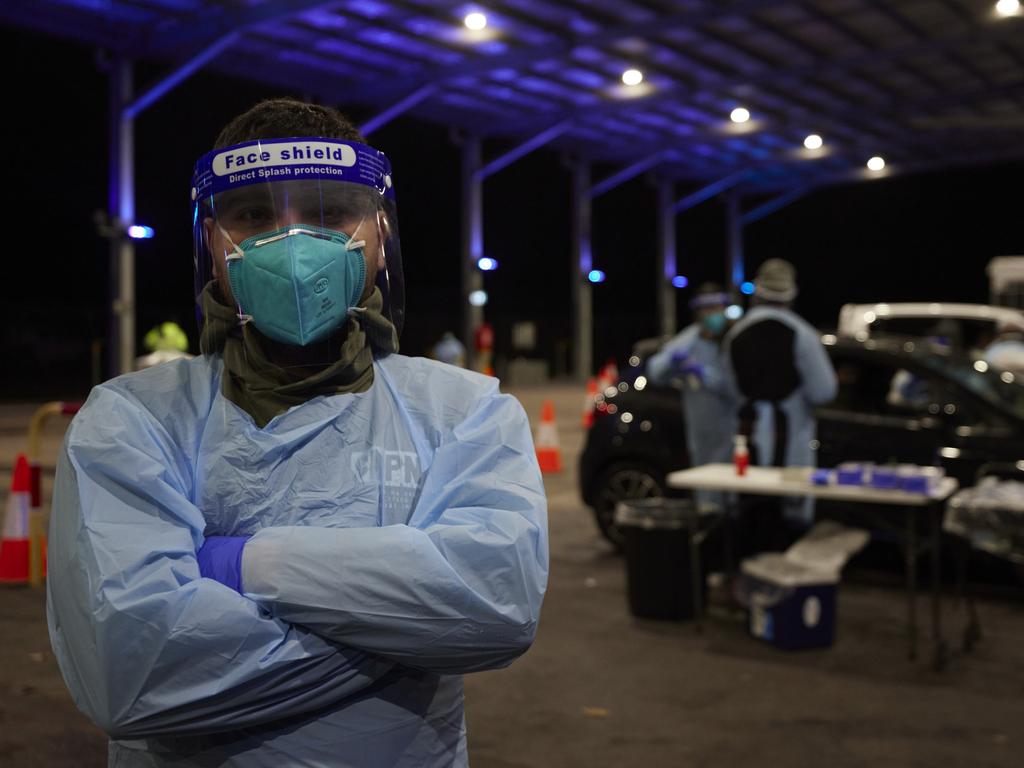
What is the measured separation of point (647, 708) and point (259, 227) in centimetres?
382

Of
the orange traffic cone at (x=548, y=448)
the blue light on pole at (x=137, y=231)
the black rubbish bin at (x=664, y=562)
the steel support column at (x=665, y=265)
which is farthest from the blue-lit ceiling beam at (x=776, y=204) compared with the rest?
the black rubbish bin at (x=664, y=562)

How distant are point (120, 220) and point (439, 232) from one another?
13.5m

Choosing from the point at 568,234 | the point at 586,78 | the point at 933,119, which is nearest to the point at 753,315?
the point at 586,78

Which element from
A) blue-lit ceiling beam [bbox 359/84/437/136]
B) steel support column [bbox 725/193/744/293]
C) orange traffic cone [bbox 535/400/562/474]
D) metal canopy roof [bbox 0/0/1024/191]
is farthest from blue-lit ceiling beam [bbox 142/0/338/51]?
steel support column [bbox 725/193/744/293]

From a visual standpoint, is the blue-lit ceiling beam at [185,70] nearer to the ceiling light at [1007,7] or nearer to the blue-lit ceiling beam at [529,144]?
the blue-lit ceiling beam at [529,144]

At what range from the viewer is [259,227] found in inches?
73.3

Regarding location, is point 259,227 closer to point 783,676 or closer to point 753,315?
point 783,676

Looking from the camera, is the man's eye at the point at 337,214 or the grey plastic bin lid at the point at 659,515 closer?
the man's eye at the point at 337,214

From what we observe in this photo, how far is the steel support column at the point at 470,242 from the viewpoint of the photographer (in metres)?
28.2

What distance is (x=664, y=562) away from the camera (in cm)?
655

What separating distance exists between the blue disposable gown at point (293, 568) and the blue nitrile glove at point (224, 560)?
2cm

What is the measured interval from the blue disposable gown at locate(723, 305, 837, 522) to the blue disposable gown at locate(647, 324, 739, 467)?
33cm

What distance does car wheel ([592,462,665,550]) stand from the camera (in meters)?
8.41

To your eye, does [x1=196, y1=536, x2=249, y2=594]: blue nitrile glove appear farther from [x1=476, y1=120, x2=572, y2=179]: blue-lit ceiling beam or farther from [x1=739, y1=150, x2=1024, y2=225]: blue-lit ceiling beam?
[x1=739, y1=150, x2=1024, y2=225]: blue-lit ceiling beam
